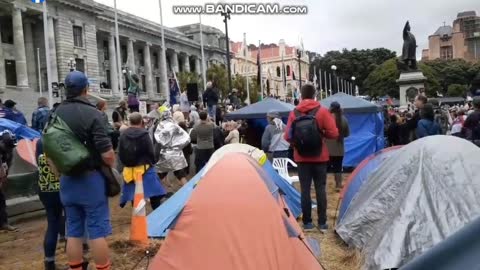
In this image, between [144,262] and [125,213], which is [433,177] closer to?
[144,262]

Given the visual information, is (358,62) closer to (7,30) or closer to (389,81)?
(389,81)

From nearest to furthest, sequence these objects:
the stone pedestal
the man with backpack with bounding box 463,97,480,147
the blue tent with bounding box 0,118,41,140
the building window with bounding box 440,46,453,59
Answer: the man with backpack with bounding box 463,97,480,147
the blue tent with bounding box 0,118,41,140
the stone pedestal
the building window with bounding box 440,46,453,59

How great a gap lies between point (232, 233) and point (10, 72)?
5340 cm

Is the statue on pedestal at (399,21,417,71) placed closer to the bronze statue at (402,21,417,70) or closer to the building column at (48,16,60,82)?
the bronze statue at (402,21,417,70)

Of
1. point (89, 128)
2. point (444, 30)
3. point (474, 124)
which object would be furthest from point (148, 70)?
point (444, 30)

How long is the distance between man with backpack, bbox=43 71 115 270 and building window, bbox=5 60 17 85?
5173cm

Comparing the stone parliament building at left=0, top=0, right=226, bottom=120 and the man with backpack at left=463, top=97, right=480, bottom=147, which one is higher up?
the stone parliament building at left=0, top=0, right=226, bottom=120

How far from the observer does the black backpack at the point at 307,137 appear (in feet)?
22.0

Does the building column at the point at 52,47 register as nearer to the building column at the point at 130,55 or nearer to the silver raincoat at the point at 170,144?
the building column at the point at 130,55

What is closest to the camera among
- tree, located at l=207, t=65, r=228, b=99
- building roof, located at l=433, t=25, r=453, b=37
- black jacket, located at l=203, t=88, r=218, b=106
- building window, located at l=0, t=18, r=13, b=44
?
black jacket, located at l=203, t=88, r=218, b=106

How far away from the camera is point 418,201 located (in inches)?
197

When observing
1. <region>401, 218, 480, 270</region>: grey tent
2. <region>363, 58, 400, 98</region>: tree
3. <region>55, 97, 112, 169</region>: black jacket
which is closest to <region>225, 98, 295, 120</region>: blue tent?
<region>55, 97, 112, 169</region>: black jacket

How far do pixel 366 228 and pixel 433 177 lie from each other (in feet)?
3.49

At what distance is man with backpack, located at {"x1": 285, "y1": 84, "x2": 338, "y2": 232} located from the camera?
22.1ft
